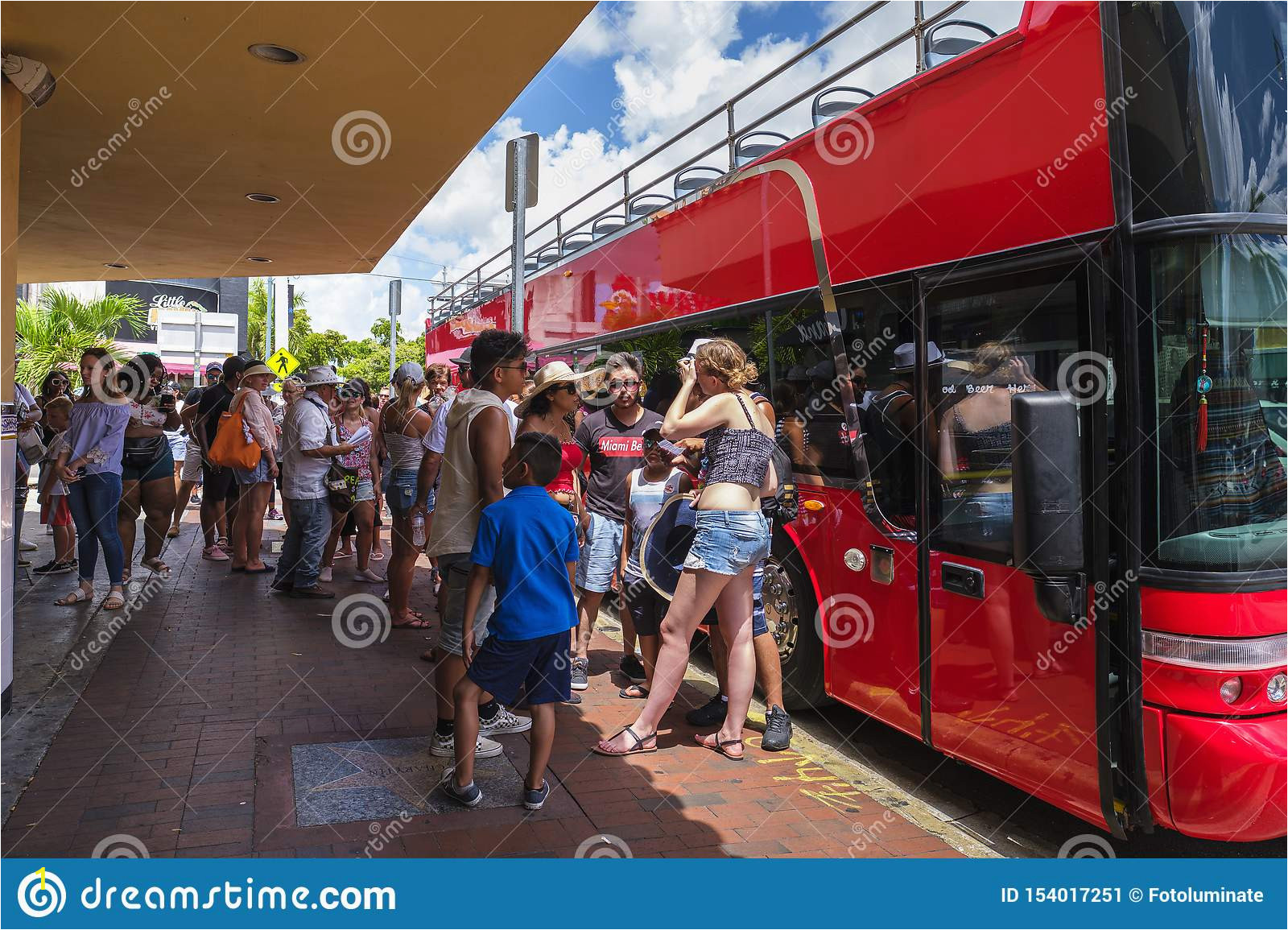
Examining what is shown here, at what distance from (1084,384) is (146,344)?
4164 centimetres

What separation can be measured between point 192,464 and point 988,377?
914cm

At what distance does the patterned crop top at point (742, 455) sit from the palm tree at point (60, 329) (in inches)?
508

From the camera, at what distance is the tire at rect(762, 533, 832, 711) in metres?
5.14

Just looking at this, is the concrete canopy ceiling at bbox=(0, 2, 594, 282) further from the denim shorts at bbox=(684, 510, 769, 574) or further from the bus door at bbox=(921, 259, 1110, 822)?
the denim shorts at bbox=(684, 510, 769, 574)

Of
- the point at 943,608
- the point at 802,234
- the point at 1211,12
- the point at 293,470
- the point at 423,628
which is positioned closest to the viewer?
the point at 1211,12

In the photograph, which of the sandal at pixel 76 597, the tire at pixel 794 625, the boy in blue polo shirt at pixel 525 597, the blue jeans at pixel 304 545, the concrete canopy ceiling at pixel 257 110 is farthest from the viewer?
the blue jeans at pixel 304 545

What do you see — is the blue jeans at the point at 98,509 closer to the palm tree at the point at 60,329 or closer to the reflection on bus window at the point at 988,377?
the reflection on bus window at the point at 988,377

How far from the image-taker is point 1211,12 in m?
3.24

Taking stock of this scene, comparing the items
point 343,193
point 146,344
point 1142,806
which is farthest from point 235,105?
point 146,344

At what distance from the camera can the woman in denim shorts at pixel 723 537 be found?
448 cm

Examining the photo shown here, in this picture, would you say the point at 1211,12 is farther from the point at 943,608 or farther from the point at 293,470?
the point at 293,470

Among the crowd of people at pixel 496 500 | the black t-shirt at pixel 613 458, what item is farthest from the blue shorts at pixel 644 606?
the black t-shirt at pixel 613 458

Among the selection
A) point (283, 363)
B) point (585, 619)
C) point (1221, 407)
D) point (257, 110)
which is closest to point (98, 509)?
point (257, 110)

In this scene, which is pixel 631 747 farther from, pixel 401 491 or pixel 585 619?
pixel 401 491
